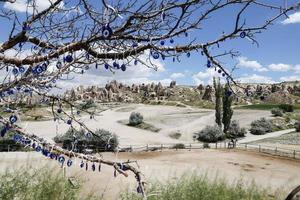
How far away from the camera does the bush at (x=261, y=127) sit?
6581 centimetres

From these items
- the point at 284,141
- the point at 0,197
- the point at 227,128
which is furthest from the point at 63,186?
the point at 227,128

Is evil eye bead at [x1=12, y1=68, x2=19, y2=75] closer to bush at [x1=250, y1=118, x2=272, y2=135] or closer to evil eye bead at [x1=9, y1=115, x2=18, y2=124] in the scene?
evil eye bead at [x1=9, y1=115, x2=18, y2=124]

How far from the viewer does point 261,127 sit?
219ft

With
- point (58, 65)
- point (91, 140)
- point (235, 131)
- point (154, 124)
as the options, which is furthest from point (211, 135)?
point (58, 65)

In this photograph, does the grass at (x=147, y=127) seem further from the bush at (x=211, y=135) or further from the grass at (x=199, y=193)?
the grass at (x=199, y=193)

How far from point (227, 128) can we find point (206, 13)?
192 feet

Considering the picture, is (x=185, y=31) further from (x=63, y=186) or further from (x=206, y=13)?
(x=63, y=186)

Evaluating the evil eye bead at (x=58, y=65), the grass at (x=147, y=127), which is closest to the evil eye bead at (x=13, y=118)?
the evil eye bead at (x=58, y=65)

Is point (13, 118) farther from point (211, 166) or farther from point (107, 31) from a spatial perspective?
point (211, 166)

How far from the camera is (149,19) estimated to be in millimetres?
5641

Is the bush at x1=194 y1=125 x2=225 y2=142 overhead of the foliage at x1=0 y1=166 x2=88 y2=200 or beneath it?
beneath

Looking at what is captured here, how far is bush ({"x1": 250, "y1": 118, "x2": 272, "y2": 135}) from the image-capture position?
2591 inches

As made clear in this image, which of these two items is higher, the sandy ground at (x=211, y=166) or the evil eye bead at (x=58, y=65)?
the evil eye bead at (x=58, y=65)

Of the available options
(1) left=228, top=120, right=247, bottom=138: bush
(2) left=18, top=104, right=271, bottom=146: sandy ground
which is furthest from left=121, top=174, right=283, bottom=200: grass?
(1) left=228, top=120, right=247, bottom=138: bush
